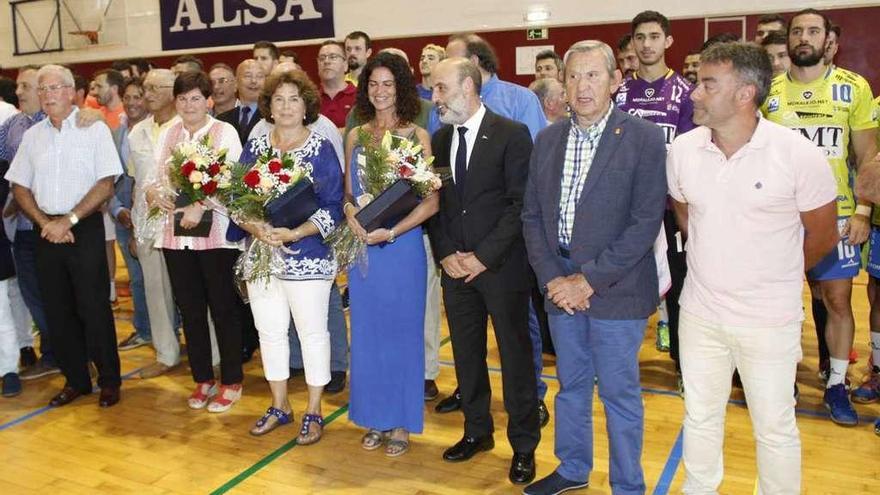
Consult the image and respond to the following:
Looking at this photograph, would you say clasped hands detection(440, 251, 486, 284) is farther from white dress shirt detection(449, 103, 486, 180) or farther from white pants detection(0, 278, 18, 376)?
white pants detection(0, 278, 18, 376)

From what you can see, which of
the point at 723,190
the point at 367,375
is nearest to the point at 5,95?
the point at 367,375

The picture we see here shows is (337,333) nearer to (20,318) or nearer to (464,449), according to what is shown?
(464,449)

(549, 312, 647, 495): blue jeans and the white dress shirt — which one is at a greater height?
the white dress shirt

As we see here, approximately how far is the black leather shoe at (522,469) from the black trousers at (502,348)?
35 millimetres

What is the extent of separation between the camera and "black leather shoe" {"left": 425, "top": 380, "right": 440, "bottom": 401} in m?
4.62

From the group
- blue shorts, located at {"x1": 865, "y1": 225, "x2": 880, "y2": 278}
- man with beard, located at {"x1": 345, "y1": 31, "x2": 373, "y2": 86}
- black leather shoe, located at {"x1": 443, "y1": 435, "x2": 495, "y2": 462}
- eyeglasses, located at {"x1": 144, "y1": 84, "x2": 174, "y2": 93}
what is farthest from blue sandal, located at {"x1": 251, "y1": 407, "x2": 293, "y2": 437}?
man with beard, located at {"x1": 345, "y1": 31, "x2": 373, "y2": 86}

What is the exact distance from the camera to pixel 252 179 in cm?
368

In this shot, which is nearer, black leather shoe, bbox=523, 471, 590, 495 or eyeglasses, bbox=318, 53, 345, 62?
black leather shoe, bbox=523, 471, 590, 495

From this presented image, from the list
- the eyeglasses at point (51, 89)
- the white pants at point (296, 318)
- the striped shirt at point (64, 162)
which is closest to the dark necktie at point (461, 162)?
the white pants at point (296, 318)

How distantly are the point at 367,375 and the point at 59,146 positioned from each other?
7.34ft

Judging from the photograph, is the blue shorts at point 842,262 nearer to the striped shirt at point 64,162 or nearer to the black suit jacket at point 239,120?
the black suit jacket at point 239,120

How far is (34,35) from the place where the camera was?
1387 centimetres

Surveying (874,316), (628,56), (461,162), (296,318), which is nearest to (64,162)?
(296,318)

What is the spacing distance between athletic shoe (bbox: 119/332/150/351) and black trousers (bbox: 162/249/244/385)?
1.47 m
